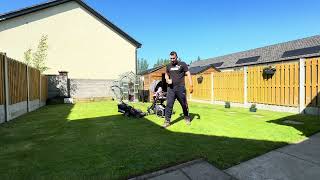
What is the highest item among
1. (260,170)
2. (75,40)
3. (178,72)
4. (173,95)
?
(75,40)

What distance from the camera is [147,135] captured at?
5543 millimetres

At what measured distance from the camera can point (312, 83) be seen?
920 cm

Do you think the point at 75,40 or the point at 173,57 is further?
the point at 75,40

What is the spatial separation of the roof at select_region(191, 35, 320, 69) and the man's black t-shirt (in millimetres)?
21745

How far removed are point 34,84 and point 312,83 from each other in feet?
43.3

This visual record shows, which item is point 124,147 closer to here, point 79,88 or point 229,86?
point 229,86

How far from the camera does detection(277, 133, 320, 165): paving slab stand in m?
3.86

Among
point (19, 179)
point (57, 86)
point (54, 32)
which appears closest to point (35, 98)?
point (57, 86)

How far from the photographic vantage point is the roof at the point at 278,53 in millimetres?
24969

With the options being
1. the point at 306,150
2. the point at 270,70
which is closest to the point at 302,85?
the point at 270,70

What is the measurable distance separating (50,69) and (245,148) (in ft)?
61.0

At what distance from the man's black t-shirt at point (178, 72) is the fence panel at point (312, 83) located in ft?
18.9

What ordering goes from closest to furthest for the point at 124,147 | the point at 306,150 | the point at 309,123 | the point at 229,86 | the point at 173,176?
the point at 173,176
the point at 306,150
the point at 124,147
the point at 309,123
the point at 229,86

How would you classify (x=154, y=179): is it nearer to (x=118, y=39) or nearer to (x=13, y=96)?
(x=13, y=96)
